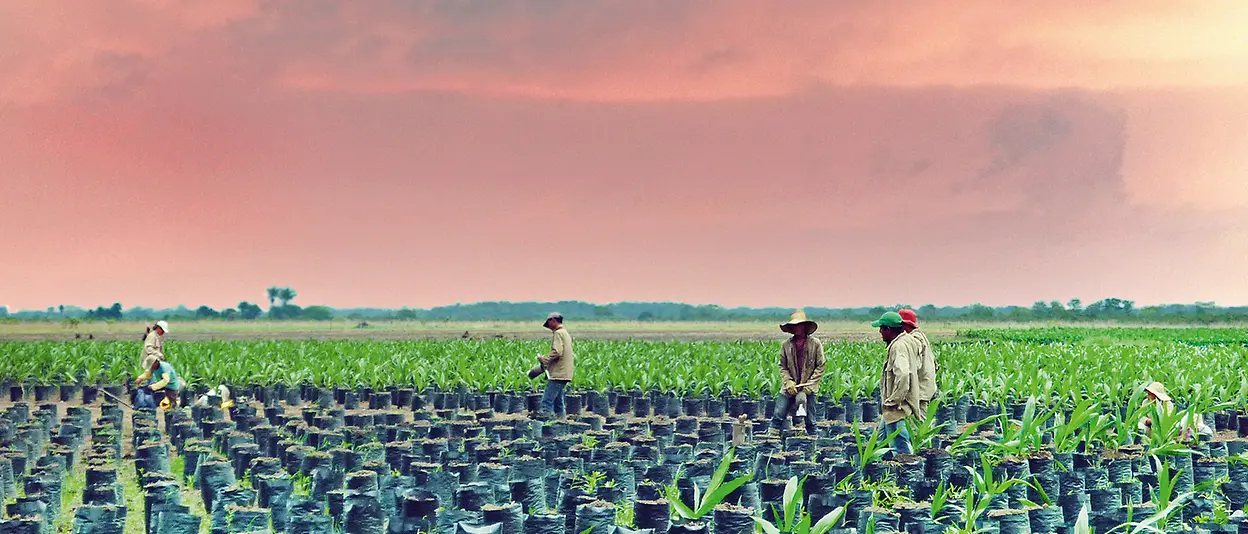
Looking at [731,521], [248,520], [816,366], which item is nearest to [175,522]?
[248,520]

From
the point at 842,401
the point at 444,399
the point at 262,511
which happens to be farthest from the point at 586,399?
the point at 262,511

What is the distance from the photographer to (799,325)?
10883mm

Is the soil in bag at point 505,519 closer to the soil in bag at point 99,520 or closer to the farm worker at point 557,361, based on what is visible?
the soil in bag at point 99,520

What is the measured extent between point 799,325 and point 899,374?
185 cm

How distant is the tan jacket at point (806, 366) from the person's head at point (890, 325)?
1844mm

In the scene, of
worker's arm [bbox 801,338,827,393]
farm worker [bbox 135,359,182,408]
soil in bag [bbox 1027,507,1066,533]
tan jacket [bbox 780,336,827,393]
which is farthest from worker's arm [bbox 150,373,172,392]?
soil in bag [bbox 1027,507,1066,533]

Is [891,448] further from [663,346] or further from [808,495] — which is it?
[663,346]

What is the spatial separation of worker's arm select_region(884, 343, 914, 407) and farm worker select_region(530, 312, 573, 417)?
5.15 meters

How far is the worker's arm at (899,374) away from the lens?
9102mm

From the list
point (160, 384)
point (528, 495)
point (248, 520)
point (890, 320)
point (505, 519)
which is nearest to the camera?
point (505, 519)

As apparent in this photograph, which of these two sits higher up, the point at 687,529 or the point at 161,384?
the point at 161,384

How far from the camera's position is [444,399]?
16891 millimetres

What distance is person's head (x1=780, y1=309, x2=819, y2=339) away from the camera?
35.6 feet

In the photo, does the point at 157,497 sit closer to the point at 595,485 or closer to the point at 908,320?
the point at 595,485
